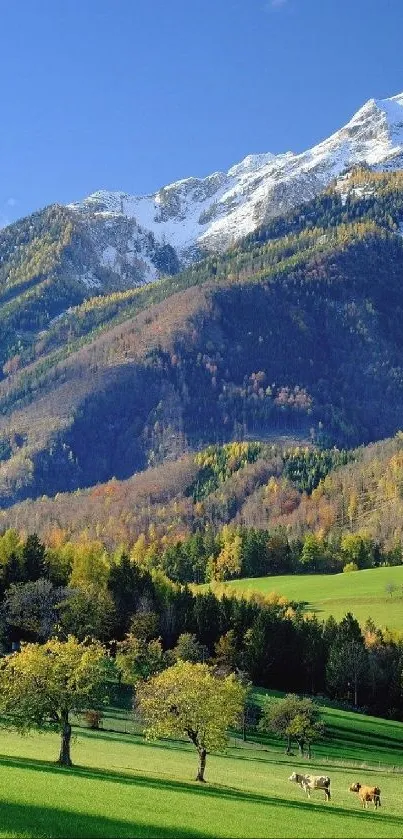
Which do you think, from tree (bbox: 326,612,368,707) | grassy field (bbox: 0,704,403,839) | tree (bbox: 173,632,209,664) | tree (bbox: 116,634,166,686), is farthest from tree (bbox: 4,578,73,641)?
grassy field (bbox: 0,704,403,839)

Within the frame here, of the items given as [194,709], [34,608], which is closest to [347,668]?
[34,608]

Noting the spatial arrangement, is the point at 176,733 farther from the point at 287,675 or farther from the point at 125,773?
the point at 287,675

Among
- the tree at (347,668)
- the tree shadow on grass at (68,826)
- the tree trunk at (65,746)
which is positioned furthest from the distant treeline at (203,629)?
the tree shadow on grass at (68,826)

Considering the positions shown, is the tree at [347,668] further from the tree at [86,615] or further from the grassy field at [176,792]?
the tree at [86,615]

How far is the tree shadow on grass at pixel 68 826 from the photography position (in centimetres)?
3941

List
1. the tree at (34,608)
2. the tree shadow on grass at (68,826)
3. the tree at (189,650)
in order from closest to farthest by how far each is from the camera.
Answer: the tree shadow on grass at (68,826)
the tree at (189,650)
the tree at (34,608)

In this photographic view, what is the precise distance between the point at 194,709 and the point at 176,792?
2128cm

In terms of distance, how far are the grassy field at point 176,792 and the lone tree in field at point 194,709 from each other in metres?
2.95

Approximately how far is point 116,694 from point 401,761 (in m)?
38.1

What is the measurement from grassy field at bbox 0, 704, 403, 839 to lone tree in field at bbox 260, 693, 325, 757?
2.43 m

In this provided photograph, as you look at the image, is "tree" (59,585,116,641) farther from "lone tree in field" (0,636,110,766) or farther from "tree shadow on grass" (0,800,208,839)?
"tree shadow on grass" (0,800,208,839)

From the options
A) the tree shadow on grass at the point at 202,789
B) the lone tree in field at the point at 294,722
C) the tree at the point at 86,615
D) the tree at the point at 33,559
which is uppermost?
the tree at the point at 33,559

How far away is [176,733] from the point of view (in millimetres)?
83312

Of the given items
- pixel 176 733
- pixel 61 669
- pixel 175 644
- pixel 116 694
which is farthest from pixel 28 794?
pixel 175 644
